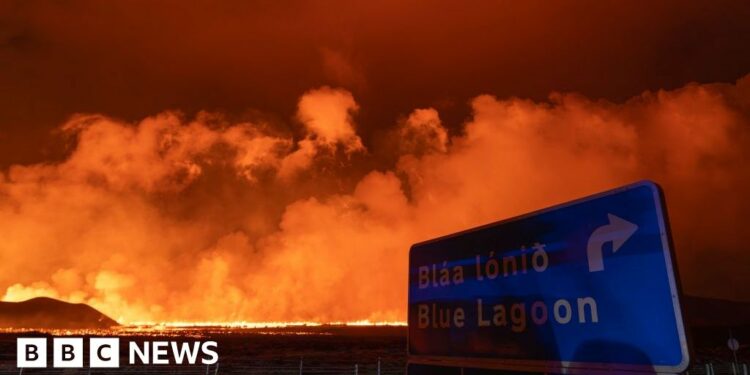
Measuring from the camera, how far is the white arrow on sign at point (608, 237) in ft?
9.73

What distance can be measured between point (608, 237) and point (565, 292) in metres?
0.47

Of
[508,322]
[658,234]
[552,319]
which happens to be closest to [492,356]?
[508,322]

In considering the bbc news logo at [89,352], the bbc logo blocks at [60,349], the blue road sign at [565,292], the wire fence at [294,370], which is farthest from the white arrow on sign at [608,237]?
the bbc logo blocks at [60,349]

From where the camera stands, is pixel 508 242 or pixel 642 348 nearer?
pixel 642 348

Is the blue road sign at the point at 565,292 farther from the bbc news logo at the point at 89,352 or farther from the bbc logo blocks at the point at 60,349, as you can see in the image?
the bbc logo blocks at the point at 60,349

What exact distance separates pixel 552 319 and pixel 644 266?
0.79 meters

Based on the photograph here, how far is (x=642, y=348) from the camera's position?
277cm

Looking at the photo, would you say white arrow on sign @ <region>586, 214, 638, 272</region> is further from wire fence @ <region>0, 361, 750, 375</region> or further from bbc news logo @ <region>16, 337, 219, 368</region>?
bbc news logo @ <region>16, 337, 219, 368</region>

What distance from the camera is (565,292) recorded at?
3324 mm

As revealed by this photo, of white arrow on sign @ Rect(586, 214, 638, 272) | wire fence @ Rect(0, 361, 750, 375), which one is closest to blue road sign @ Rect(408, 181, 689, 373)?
white arrow on sign @ Rect(586, 214, 638, 272)

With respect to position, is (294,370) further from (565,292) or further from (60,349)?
(565,292)

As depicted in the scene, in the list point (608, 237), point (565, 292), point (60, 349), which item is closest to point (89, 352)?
point (60, 349)

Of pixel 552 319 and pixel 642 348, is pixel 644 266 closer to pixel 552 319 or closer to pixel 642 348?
pixel 642 348

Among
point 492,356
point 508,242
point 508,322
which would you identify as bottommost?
point 492,356
